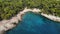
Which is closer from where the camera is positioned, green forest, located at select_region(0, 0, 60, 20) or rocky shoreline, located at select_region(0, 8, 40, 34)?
rocky shoreline, located at select_region(0, 8, 40, 34)

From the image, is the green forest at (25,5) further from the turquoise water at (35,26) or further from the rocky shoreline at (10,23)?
the turquoise water at (35,26)

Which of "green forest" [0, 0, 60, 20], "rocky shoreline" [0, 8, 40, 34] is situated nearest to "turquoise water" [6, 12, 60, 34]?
"rocky shoreline" [0, 8, 40, 34]

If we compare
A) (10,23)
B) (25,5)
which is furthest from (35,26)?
(25,5)

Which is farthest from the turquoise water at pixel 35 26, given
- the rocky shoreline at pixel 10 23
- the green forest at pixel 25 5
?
the green forest at pixel 25 5

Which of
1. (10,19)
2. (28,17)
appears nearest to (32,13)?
(28,17)

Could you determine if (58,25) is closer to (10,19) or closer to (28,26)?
(28,26)

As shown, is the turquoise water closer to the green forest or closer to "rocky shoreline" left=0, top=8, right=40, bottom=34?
"rocky shoreline" left=0, top=8, right=40, bottom=34
